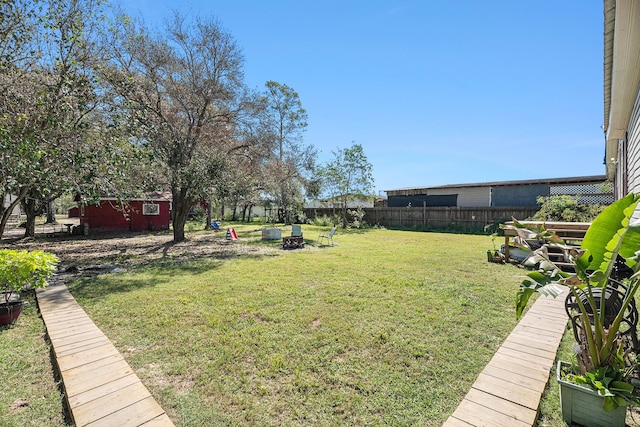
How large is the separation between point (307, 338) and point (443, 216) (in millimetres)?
17314

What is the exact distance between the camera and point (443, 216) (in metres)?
18.7

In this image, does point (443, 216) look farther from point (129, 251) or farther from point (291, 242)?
point (129, 251)

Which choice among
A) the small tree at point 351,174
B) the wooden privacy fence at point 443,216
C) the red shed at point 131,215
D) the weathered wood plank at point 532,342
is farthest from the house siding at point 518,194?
the red shed at point 131,215

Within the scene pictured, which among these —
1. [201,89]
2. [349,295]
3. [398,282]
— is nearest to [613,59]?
[398,282]

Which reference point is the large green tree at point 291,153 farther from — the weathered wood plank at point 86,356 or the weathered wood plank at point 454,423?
the weathered wood plank at point 454,423

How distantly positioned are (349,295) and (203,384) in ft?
9.88

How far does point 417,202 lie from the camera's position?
22.6 metres

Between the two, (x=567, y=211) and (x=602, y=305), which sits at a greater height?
(x=567, y=211)

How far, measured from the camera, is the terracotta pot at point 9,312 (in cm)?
394

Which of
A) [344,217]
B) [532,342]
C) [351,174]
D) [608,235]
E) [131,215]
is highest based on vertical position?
[351,174]

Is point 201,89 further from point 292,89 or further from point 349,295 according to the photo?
point 292,89

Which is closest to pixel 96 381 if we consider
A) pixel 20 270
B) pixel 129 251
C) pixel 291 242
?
pixel 20 270

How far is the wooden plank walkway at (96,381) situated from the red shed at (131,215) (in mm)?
14162

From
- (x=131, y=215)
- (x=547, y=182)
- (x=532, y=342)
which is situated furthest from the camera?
(x=131, y=215)
